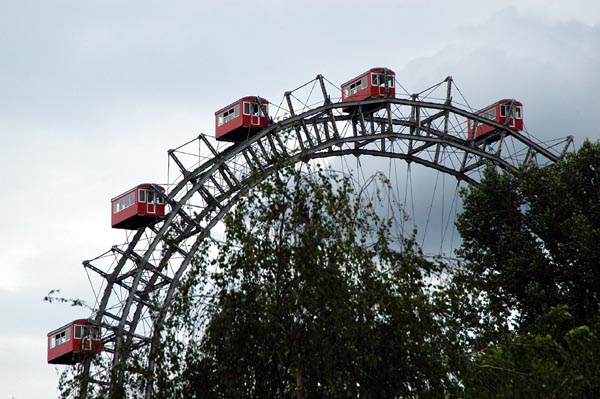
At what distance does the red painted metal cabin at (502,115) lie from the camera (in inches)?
2734

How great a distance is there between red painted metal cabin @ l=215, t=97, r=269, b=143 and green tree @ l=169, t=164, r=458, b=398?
3788 cm

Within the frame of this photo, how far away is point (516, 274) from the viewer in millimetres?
59875

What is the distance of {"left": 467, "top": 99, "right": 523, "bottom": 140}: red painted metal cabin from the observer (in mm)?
69438

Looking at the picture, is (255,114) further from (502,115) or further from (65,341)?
(65,341)

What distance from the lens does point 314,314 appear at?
2417cm

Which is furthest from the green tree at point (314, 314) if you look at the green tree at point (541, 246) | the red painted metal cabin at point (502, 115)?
the red painted metal cabin at point (502, 115)

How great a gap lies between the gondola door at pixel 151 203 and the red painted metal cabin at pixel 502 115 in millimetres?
19485

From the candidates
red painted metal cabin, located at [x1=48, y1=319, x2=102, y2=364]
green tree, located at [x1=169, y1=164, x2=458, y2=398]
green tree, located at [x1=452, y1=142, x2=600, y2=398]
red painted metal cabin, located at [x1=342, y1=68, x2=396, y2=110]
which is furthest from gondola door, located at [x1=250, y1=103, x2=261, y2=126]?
green tree, located at [x1=169, y1=164, x2=458, y2=398]

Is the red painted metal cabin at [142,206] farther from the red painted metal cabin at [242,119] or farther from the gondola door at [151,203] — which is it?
the red painted metal cabin at [242,119]

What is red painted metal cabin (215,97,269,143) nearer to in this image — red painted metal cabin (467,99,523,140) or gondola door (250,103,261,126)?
gondola door (250,103,261,126)

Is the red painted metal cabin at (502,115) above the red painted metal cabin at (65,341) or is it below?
above

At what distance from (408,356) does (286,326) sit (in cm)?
299

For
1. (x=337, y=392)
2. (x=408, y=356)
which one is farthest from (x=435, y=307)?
(x=337, y=392)

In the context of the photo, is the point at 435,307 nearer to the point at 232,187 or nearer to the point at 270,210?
the point at 270,210
